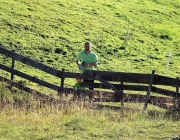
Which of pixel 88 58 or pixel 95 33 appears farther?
pixel 95 33

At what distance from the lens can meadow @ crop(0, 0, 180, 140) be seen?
949 cm

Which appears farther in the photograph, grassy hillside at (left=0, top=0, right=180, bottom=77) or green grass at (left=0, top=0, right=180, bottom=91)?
grassy hillside at (left=0, top=0, right=180, bottom=77)

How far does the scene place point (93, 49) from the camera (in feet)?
82.1

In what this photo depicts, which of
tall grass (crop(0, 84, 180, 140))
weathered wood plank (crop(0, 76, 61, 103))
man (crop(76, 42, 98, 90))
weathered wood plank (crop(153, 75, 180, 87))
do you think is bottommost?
weathered wood plank (crop(0, 76, 61, 103))

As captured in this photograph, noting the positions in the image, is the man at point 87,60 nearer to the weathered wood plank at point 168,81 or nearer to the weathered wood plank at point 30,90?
the weathered wood plank at point 30,90

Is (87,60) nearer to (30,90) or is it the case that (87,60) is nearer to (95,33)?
(30,90)

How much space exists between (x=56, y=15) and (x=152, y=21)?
812 cm

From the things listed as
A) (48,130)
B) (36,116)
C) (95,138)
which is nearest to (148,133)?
(95,138)

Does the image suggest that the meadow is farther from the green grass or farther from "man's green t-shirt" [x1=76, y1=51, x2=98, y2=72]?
"man's green t-shirt" [x1=76, y1=51, x2=98, y2=72]

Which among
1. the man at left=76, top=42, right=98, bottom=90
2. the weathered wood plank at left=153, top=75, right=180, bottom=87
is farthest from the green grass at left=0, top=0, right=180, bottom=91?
the weathered wood plank at left=153, top=75, right=180, bottom=87

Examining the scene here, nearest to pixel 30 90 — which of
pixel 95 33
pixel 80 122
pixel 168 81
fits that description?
pixel 168 81

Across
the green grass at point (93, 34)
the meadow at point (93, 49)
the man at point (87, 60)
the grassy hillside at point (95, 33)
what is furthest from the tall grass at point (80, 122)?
the grassy hillside at point (95, 33)

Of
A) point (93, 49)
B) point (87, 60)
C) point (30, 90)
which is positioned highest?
point (87, 60)

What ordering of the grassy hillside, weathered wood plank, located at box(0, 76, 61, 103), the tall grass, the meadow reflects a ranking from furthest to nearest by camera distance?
the grassy hillside, weathered wood plank, located at box(0, 76, 61, 103), the meadow, the tall grass
